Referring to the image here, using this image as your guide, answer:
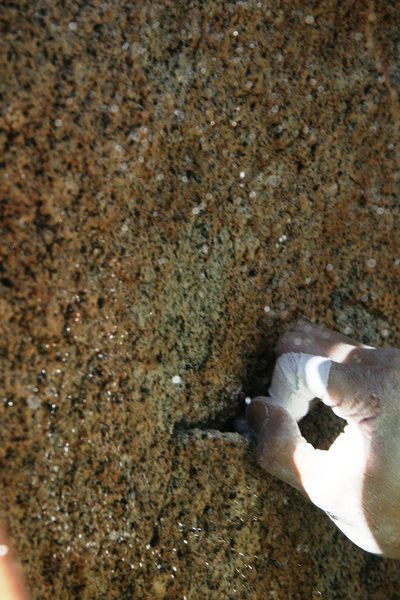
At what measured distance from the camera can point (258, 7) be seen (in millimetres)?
2045

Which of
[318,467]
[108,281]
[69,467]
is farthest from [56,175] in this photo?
[318,467]

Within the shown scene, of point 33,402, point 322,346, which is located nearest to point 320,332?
point 322,346

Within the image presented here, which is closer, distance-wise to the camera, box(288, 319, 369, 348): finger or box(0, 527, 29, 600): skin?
box(0, 527, 29, 600): skin

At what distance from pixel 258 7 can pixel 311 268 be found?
0.75m

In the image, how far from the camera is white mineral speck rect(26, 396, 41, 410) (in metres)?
1.62

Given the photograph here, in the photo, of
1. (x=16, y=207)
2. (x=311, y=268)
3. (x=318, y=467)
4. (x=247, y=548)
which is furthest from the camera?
(x=311, y=268)

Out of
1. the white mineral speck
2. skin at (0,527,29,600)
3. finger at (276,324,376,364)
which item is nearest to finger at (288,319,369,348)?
finger at (276,324,376,364)

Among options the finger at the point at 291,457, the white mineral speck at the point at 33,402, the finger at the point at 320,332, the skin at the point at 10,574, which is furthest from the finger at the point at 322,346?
the skin at the point at 10,574

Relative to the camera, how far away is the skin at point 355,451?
72.2 inches

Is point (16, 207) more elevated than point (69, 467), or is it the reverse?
point (16, 207)

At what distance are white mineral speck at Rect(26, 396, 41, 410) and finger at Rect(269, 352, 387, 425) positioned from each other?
26.8 inches

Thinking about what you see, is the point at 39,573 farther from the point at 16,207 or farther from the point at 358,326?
the point at 358,326

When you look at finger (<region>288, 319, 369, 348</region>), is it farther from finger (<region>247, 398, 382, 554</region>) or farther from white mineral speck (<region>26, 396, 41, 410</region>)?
white mineral speck (<region>26, 396, 41, 410</region>)

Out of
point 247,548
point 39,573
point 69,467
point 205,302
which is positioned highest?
point 205,302
